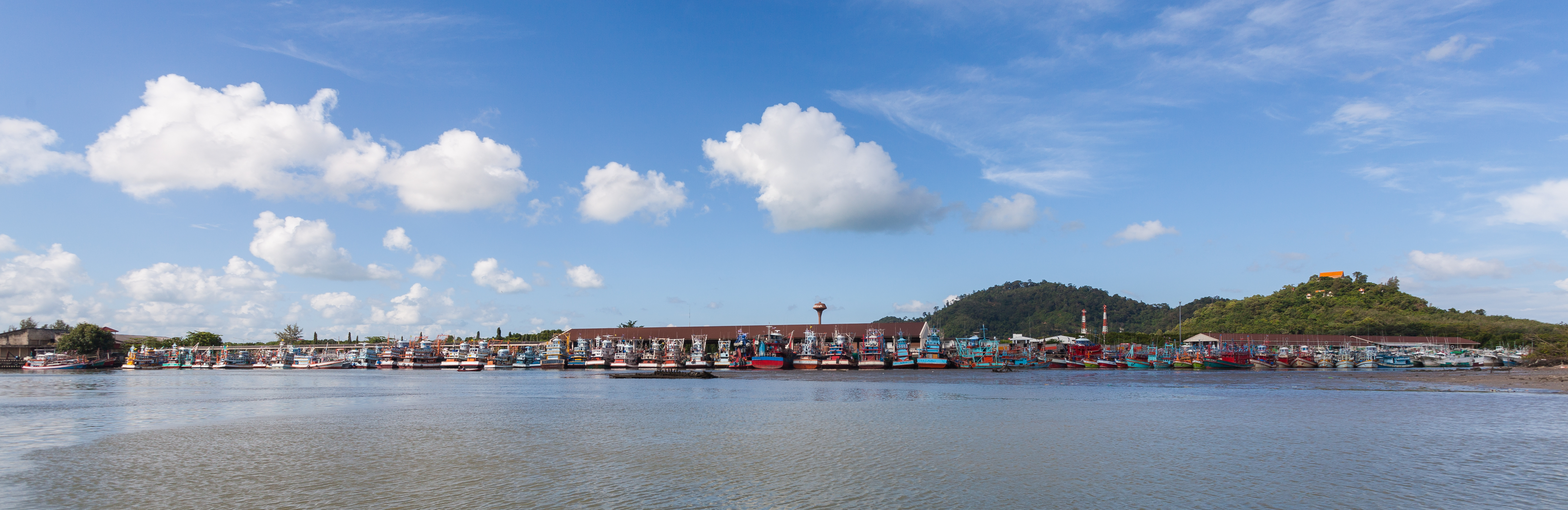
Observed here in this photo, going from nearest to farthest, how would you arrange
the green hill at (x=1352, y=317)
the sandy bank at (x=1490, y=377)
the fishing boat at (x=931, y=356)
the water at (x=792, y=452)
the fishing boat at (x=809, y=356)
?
the water at (x=792, y=452)
the sandy bank at (x=1490, y=377)
the fishing boat at (x=931, y=356)
the fishing boat at (x=809, y=356)
the green hill at (x=1352, y=317)

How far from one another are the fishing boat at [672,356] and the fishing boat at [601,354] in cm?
850


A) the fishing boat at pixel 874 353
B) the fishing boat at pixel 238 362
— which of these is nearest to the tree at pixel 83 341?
the fishing boat at pixel 238 362

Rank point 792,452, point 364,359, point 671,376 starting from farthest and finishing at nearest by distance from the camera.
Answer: point 364,359 → point 671,376 → point 792,452

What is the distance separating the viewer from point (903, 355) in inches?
4296

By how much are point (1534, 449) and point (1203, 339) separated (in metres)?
120

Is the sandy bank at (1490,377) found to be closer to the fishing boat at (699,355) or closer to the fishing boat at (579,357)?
the fishing boat at (699,355)

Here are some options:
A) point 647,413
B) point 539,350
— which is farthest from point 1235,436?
point 539,350

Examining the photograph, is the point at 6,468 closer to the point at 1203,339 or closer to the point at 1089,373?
the point at 1089,373

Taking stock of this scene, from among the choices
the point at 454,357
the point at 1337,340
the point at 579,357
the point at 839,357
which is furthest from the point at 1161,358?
the point at 454,357

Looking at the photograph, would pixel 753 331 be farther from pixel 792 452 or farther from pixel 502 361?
pixel 792 452

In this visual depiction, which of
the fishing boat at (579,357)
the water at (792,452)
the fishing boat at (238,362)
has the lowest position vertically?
the fishing boat at (238,362)

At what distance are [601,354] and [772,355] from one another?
99.5ft

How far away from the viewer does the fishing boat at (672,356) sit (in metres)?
118

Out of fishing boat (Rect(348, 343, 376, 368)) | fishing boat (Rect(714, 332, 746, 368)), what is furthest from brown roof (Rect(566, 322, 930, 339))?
fishing boat (Rect(348, 343, 376, 368))
